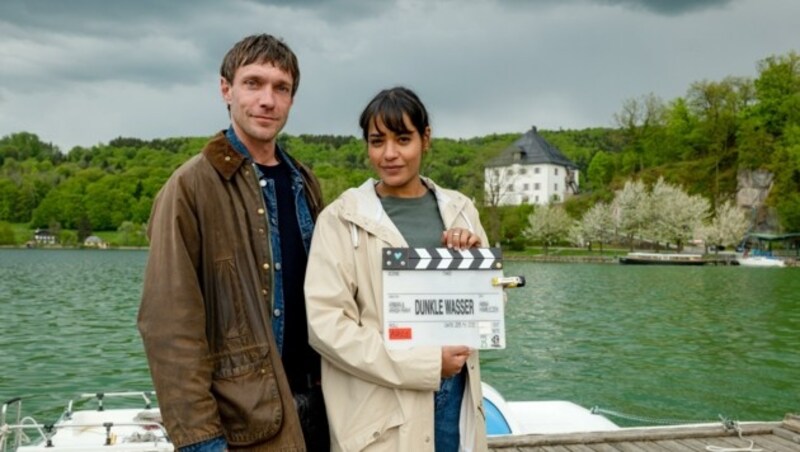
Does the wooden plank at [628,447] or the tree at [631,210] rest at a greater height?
the tree at [631,210]

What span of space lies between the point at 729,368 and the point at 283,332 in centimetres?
1950

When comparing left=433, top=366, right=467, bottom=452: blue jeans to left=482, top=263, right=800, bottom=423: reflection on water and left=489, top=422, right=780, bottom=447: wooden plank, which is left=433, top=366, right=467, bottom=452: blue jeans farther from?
left=482, top=263, right=800, bottom=423: reflection on water

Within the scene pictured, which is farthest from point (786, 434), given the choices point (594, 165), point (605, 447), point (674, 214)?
point (594, 165)

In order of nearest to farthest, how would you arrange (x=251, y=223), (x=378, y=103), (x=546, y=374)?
1. (x=251, y=223)
2. (x=378, y=103)
3. (x=546, y=374)

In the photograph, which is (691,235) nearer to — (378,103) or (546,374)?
(546,374)

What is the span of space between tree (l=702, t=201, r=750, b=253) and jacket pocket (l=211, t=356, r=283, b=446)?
79970 millimetres

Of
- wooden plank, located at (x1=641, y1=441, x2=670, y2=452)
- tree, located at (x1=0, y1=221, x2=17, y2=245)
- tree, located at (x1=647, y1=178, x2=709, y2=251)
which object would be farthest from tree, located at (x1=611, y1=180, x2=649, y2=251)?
tree, located at (x1=0, y1=221, x2=17, y2=245)

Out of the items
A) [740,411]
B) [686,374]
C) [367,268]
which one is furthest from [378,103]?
[686,374]

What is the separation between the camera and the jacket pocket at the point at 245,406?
9.34ft

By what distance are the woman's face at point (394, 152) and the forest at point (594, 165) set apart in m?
42.3

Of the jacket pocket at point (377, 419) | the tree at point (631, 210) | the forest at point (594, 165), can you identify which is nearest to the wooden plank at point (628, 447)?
the jacket pocket at point (377, 419)

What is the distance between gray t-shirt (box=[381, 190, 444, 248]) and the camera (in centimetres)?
332

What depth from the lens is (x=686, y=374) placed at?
62.4 feet

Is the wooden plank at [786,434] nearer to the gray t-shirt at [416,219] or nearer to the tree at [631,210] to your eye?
the gray t-shirt at [416,219]
